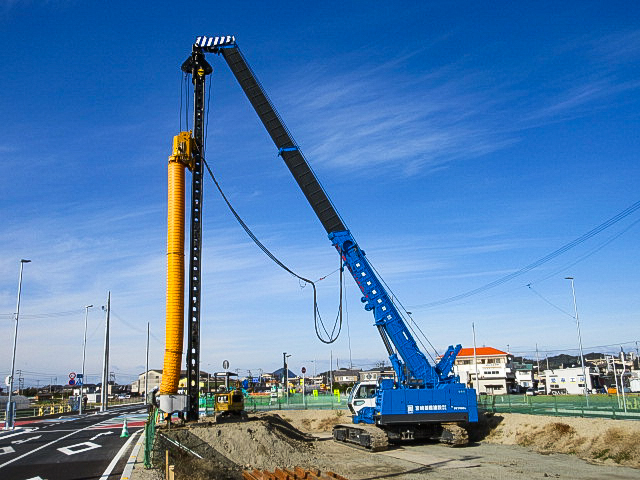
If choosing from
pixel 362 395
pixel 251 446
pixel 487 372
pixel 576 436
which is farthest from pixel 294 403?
pixel 487 372

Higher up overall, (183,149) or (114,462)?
(183,149)

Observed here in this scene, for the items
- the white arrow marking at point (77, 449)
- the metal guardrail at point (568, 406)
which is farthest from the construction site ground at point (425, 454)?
the white arrow marking at point (77, 449)

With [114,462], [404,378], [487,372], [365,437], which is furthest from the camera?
[487,372]

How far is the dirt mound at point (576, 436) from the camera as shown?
22.6 m

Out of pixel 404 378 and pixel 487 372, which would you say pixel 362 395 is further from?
pixel 487 372

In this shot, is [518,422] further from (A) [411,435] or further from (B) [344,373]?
(B) [344,373]

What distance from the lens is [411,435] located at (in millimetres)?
26797

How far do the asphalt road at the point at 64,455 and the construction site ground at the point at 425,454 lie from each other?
1.75 metres

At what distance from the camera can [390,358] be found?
89.1 ft

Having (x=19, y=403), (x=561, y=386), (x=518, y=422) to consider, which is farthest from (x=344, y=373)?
(x=518, y=422)

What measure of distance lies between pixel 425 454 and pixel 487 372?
71698 mm

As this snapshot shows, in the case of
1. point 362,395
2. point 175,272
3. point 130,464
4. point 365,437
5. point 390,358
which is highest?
point 175,272

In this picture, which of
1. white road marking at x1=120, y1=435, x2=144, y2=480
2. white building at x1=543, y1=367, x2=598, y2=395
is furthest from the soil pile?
white building at x1=543, y1=367, x2=598, y2=395

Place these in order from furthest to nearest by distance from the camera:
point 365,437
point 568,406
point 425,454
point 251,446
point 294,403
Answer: point 294,403
point 568,406
point 365,437
point 425,454
point 251,446
